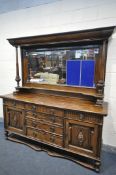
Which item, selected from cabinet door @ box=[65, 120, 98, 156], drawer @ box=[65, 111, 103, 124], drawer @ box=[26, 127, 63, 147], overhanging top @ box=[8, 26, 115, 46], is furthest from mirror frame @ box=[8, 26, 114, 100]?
drawer @ box=[26, 127, 63, 147]

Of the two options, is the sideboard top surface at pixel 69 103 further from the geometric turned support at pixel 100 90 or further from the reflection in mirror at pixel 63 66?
the reflection in mirror at pixel 63 66

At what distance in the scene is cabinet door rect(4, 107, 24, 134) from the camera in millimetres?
2338

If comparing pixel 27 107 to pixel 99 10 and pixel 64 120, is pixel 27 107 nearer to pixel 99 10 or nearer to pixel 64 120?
pixel 64 120

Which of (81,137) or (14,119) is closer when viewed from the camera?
(81,137)

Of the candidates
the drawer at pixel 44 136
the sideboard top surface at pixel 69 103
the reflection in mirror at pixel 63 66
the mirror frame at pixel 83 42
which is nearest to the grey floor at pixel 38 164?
the drawer at pixel 44 136

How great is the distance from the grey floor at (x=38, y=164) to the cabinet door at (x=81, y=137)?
0.78 feet

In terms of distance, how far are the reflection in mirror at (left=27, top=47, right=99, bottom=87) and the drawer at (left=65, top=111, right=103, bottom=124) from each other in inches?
20.1

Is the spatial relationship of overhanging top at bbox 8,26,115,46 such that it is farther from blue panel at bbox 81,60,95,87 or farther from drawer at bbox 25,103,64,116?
drawer at bbox 25,103,64,116

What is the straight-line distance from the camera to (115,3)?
1894mm

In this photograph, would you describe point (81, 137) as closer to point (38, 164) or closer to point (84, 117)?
point (84, 117)

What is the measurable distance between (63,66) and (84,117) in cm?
89

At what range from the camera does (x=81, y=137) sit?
1876 mm

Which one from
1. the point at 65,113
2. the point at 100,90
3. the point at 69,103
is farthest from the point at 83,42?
the point at 65,113

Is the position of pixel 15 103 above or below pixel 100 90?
below
